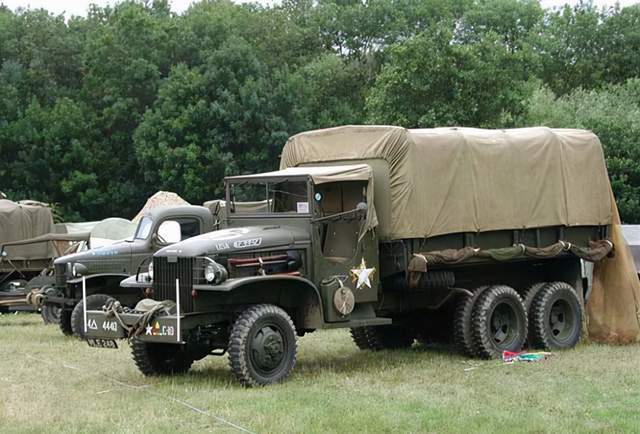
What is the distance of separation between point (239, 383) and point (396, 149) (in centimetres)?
354

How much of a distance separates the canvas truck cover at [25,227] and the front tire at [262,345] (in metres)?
10.7

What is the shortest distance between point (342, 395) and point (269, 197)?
3051 millimetres

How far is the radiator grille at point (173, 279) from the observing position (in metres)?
11.7

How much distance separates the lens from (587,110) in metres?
38.9

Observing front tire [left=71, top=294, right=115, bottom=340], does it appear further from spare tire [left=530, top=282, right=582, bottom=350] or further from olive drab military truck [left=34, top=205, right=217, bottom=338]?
spare tire [left=530, top=282, right=582, bottom=350]

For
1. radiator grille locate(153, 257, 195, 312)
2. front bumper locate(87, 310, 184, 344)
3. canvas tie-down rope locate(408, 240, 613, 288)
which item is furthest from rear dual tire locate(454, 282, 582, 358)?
front bumper locate(87, 310, 184, 344)

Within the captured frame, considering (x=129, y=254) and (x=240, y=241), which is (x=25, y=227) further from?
(x=240, y=241)

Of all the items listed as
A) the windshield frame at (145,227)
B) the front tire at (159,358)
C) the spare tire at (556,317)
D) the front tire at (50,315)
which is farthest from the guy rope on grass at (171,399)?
the spare tire at (556,317)

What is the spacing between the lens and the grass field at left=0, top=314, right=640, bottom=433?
950 centimetres

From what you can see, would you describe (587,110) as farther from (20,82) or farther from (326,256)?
(326,256)

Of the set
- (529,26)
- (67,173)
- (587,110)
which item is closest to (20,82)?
(67,173)

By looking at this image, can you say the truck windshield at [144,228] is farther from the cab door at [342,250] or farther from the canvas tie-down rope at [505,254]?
the canvas tie-down rope at [505,254]

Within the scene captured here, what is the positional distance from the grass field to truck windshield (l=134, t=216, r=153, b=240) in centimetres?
214

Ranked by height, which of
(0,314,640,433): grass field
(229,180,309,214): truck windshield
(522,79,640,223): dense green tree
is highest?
(522,79,640,223): dense green tree
